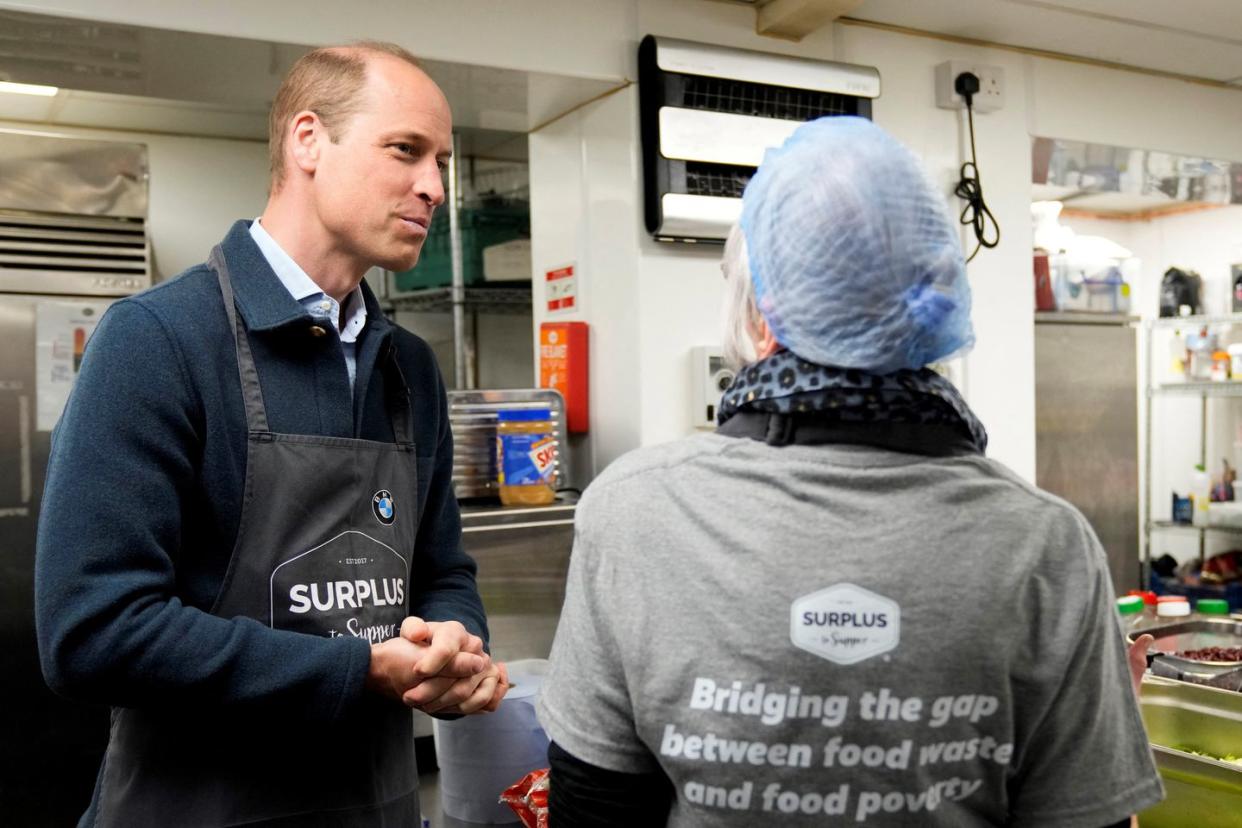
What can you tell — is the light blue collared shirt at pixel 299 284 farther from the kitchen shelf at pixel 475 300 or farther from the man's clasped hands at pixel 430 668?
the kitchen shelf at pixel 475 300

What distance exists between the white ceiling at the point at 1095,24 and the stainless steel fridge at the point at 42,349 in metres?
2.16

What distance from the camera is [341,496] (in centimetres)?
127

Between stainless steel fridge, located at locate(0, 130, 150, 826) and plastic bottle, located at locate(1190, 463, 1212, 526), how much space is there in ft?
16.2

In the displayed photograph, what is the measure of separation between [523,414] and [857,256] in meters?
1.88

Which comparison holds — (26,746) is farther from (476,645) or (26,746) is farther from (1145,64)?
(1145,64)

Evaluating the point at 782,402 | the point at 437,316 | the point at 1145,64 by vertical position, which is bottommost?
the point at 782,402

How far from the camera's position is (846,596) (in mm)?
848

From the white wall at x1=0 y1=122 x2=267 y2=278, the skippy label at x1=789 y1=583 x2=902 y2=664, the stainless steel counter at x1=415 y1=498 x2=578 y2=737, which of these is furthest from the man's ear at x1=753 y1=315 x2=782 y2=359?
the white wall at x1=0 y1=122 x2=267 y2=278

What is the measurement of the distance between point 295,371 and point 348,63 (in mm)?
386

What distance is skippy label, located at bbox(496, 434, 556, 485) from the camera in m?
2.66

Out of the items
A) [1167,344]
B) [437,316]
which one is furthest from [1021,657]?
[1167,344]

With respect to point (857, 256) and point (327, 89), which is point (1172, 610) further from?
point (327, 89)

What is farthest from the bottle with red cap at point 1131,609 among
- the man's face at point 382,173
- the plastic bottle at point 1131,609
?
the man's face at point 382,173

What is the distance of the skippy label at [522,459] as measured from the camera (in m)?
2.66
